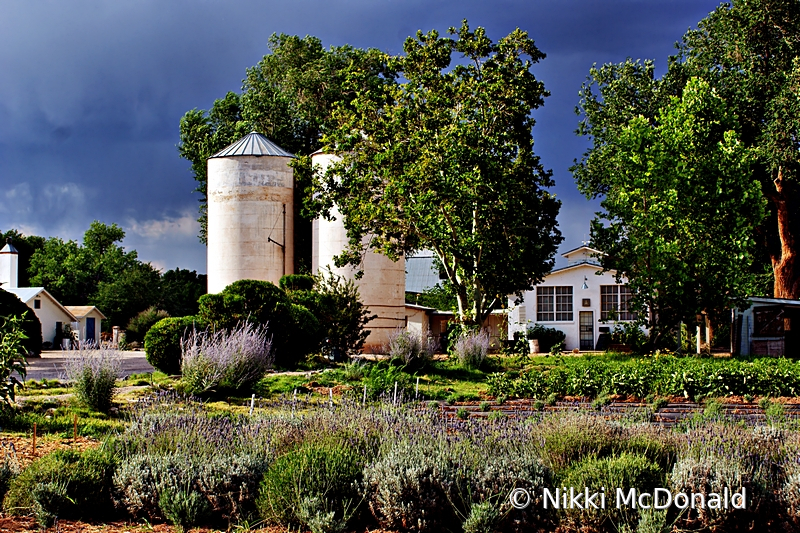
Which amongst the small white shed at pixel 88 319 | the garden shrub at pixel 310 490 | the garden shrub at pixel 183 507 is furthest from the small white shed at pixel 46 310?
the garden shrub at pixel 310 490

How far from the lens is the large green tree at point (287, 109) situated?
42.6 metres

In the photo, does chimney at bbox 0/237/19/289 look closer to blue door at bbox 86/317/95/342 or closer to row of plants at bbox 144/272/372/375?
blue door at bbox 86/317/95/342

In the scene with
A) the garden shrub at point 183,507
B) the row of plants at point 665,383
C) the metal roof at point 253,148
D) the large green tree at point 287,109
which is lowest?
the garden shrub at point 183,507

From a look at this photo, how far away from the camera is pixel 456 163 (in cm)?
2277

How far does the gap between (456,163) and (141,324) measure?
84.2 feet

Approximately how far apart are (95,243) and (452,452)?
60340 millimetres

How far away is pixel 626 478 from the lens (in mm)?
5918

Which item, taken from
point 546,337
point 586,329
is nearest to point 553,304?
point 586,329

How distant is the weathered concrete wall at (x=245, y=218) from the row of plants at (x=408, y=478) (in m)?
28.5

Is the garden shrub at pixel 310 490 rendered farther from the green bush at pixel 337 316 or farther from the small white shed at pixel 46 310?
the small white shed at pixel 46 310

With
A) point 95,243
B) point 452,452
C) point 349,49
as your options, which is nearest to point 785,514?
point 452,452

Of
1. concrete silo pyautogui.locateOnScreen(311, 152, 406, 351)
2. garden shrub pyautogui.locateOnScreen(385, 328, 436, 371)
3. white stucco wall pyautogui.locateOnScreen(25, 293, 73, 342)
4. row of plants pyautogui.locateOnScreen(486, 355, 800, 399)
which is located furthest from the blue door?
row of plants pyautogui.locateOnScreen(486, 355, 800, 399)

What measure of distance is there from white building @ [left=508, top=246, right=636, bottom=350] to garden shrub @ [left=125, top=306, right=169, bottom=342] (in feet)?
62.2

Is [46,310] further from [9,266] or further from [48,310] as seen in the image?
[9,266]
